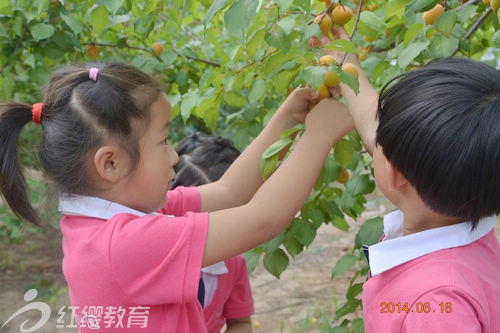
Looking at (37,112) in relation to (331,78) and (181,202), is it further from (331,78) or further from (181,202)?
(331,78)

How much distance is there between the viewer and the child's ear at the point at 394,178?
1178 mm

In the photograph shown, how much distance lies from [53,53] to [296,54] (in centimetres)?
168

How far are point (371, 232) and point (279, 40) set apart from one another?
0.68m

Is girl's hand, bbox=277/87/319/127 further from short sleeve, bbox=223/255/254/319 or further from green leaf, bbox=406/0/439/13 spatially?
short sleeve, bbox=223/255/254/319

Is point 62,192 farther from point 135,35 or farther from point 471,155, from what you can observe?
point 135,35

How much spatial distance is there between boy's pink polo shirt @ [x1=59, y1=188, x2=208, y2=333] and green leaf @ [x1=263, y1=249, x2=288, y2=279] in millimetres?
539

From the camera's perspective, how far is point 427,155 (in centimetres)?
108

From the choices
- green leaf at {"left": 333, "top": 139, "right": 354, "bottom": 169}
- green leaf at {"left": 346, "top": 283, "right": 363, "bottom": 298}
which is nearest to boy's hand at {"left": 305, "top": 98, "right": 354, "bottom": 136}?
green leaf at {"left": 333, "top": 139, "right": 354, "bottom": 169}

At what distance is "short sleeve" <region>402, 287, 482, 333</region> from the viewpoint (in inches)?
39.4

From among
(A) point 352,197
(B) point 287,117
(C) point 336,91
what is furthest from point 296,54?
(A) point 352,197

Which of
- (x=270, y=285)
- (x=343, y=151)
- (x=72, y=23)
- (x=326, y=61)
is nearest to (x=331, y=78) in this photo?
(x=326, y=61)

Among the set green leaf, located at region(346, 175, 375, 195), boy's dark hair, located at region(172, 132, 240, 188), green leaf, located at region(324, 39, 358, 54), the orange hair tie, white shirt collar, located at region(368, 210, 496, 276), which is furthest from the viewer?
boy's dark hair, located at region(172, 132, 240, 188)

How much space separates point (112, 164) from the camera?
1.40m

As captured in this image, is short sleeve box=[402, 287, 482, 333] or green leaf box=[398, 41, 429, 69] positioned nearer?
short sleeve box=[402, 287, 482, 333]
